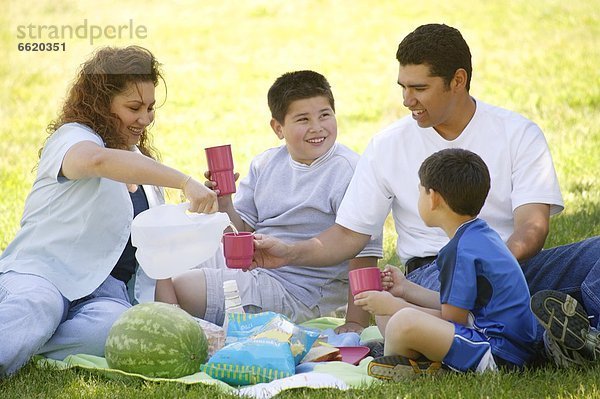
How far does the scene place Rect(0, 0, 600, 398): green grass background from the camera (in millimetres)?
9391

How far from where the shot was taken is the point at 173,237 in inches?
173

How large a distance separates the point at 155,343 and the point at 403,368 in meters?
1.00

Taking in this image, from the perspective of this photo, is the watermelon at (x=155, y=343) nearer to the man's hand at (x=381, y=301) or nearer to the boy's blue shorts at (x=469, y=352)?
the man's hand at (x=381, y=301)

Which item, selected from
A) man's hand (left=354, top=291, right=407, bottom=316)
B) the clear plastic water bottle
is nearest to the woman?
the clear plastic water bottle

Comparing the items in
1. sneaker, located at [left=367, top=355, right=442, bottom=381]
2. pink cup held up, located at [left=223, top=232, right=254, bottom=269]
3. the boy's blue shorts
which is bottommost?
sneaker, located at [left=367, top=355, right=442, bottom=381]

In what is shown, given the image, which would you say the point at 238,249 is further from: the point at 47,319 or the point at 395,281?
the point at 47,319

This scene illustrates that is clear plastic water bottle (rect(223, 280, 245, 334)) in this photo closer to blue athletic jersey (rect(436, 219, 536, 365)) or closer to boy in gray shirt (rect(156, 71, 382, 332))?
boy in gray shirt (rect(156, 71, 382, 332))

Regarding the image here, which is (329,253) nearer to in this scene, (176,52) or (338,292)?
(338,292)

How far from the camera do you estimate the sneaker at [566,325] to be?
3590mm

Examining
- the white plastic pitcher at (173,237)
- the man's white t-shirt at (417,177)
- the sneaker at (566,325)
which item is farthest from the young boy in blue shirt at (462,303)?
the white plastic pitcher at (173,237)

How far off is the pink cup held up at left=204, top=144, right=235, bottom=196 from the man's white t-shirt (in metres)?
0.56

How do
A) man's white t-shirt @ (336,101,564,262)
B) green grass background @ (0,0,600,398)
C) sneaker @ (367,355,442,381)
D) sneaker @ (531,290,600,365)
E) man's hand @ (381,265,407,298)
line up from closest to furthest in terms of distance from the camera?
sneaker @ (531,290,600,365) < sneaker @ (367,355,442,381) < man's hand @ (381,265,407,298) < man's white t-shirt @ (336,101,564,262) < green grass background @ (0,0,600,398)

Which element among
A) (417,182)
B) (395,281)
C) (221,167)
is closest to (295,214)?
(221,167)

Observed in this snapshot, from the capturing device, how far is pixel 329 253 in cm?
467
